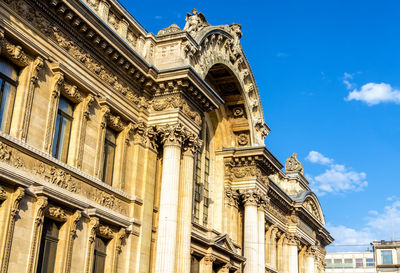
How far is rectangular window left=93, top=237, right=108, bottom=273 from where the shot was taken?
18.4 meters

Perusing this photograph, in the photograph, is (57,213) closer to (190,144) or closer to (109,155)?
(109,155)

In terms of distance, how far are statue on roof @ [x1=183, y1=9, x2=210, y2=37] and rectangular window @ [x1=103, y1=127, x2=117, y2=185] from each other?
20.2 ft

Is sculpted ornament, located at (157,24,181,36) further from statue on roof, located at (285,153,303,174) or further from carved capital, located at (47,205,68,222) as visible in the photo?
statue on roof, located at (285,153,303,174)

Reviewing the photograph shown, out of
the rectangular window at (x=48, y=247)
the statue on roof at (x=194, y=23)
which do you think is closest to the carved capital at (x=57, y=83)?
the rectangular window at (x=48, y=247)

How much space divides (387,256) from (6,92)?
98682mm

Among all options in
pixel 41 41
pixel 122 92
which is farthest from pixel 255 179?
pixel 41 41

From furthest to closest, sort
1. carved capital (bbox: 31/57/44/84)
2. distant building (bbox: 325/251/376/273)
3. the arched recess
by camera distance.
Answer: distant building (bbox: 325/251/376/273) → the arched recess → carved capital (bbox: 31/57/44/84)

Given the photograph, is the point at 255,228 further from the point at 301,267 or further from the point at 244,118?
the point at 301,267

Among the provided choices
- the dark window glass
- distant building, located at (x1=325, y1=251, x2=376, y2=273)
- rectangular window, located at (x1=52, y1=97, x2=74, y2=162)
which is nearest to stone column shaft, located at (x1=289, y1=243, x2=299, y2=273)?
the dark window glass

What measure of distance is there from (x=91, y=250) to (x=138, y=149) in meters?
4.57

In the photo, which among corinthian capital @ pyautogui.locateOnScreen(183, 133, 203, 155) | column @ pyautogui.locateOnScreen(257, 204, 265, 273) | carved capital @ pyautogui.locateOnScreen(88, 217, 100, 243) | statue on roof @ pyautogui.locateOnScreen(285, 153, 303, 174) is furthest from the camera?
statue on roof @ pyautogui.locateOnScreen(285, 153, 303, 174)

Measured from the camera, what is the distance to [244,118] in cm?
2966

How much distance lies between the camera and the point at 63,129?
18.0 m

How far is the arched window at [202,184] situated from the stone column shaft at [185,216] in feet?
12.7
